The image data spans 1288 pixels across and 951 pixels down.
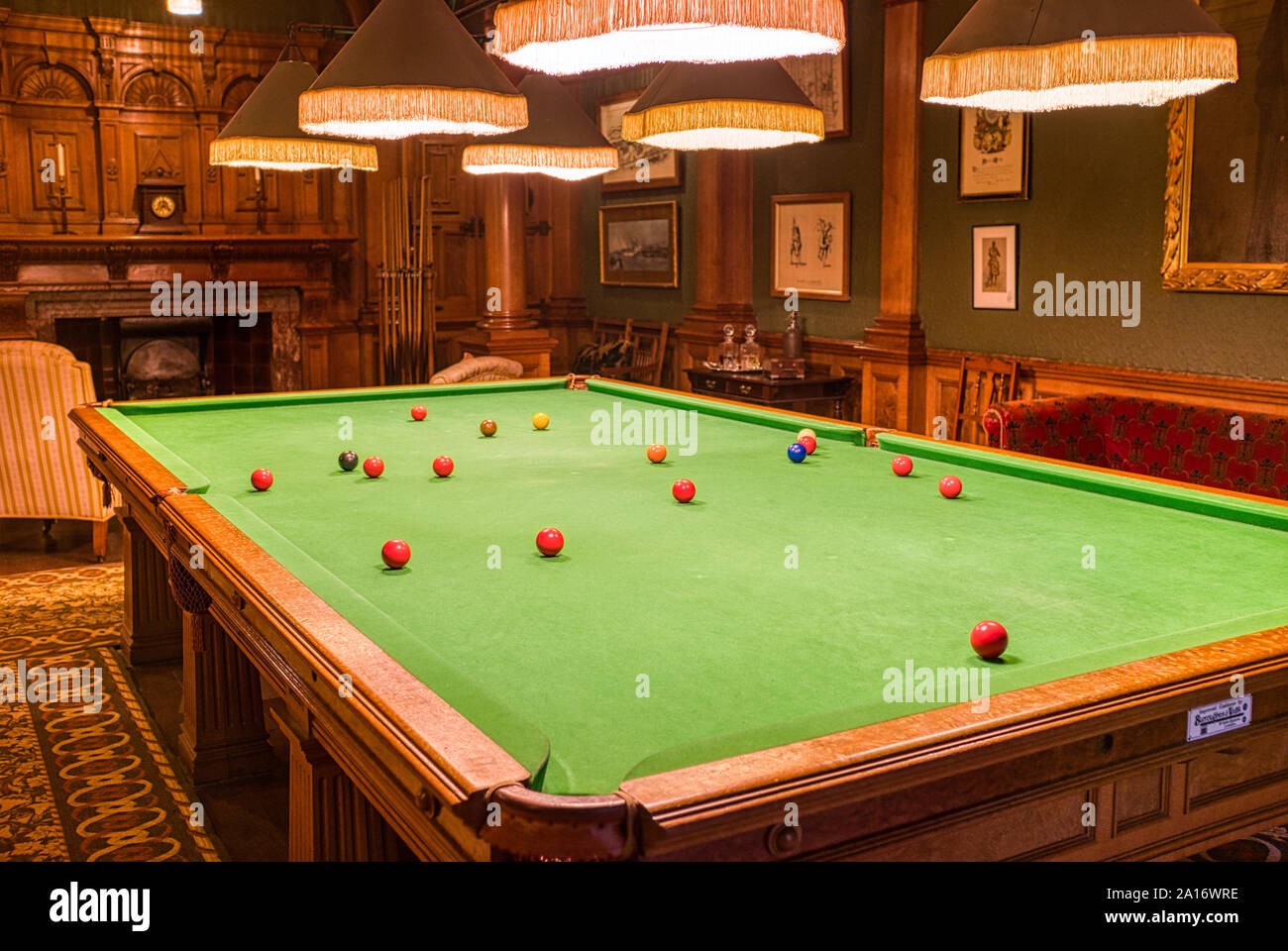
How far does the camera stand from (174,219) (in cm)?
913

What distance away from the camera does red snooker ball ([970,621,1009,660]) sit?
1.67 m

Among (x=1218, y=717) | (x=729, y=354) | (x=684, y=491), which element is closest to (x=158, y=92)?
(x=729, y=354)

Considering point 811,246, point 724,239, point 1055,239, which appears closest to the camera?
point 1055,239

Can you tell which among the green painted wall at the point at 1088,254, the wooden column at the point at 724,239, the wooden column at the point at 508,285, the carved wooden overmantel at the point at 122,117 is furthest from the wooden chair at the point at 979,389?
the carved wooden overmantel at the point at 122,117

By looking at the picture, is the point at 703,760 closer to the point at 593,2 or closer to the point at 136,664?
the point at 593,2

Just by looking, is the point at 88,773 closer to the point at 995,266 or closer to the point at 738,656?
the point at 738,656

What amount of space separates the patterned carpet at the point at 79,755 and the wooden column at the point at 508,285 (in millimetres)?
3303

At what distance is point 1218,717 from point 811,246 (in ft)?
19.0

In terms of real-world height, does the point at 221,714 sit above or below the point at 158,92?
below

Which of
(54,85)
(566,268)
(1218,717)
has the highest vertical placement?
(54,85)

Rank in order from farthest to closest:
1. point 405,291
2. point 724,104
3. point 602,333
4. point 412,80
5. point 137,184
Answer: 1. point 602,333
2. point 137,184
3. point 405,291
4. point 724,104
5. point 412,80

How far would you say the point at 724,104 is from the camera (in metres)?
3.16

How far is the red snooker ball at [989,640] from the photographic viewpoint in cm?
167
